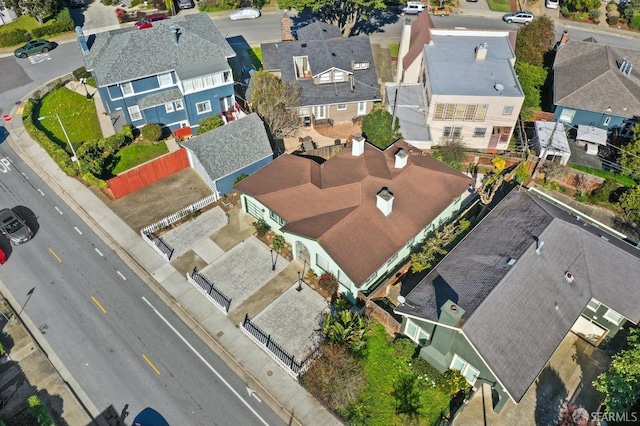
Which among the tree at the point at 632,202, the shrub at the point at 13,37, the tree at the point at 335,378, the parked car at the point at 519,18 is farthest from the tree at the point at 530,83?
the shrub at the point at 13,37

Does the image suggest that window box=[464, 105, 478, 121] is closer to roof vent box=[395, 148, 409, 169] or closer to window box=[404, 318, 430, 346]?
roof vent box=[395, 148, 409, 169]

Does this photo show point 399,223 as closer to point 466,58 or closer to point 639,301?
point 639,301

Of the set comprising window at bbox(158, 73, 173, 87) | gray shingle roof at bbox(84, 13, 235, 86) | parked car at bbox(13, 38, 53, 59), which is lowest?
parked car at bbox(13, 38, 53, 59)

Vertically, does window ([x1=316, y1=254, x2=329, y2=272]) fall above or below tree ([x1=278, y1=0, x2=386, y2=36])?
below

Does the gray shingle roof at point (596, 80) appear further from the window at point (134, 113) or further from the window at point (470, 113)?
the window at point (134, 113)

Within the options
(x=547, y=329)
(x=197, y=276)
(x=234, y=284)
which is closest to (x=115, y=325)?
(x=197, y=276)

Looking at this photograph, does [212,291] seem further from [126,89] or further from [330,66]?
[330,66]

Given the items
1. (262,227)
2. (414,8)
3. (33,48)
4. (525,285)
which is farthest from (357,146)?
(33,48)

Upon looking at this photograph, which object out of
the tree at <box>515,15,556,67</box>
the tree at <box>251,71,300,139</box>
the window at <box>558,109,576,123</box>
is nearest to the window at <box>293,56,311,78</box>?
the tree at <box>251,71,300,139</box>
